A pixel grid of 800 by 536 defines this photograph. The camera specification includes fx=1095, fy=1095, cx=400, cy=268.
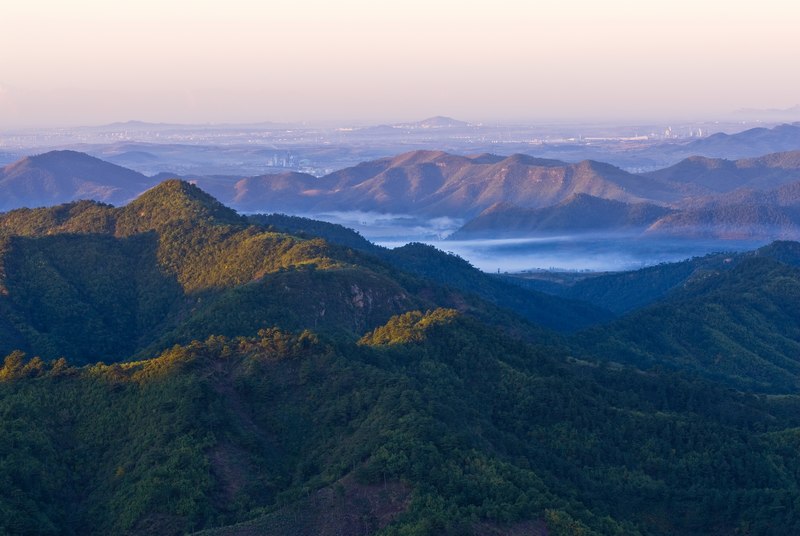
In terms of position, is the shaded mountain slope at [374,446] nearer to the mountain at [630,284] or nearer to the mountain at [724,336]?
the mountain at [724,336]

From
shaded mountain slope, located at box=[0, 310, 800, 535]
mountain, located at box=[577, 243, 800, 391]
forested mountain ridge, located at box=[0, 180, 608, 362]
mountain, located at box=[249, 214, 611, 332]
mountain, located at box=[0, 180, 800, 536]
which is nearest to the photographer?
shaded mountain slope, located at box=[0, 310, 800, 535]

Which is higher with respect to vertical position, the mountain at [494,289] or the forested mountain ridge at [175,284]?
the forested mountain ridge at [175,284]

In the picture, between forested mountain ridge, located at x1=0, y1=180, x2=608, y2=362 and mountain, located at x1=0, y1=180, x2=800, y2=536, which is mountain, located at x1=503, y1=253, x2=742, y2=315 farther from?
forested mountain ridge, located at x1=0, y1=180, x2=608, y2=362

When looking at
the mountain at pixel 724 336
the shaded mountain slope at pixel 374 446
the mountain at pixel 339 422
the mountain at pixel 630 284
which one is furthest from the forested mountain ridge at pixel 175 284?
the mountain at pixel 630 284

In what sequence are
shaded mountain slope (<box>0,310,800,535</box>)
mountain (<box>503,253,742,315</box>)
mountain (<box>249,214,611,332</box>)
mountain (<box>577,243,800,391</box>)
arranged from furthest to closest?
mountain (<box>503,253,742,315</box>)
mountain (<box>249,214,611,332</box>)
mountain (<box>577,243,800,391</box>)
shaded mountain slope (<box>0,310,800,535</box>)

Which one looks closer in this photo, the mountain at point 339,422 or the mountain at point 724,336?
the mountain at point 339,422

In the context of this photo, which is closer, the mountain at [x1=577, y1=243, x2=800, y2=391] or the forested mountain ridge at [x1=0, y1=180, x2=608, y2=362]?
the forested mountain ridge at [x1=0, y1=180, x2=608, y2=362]

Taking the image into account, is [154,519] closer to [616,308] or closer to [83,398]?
[83,398]

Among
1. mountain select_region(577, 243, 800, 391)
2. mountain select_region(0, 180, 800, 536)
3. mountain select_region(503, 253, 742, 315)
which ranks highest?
mountain select_region(0, 180, 800, 536)

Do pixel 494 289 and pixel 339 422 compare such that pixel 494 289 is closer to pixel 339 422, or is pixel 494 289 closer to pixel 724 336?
pixel 724 336

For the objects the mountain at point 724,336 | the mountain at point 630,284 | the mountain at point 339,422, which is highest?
the mountain at point 339,422

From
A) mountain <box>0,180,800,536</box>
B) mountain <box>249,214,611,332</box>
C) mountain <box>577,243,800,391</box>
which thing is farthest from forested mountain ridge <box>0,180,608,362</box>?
mountain <box>249,214,611,332</box>

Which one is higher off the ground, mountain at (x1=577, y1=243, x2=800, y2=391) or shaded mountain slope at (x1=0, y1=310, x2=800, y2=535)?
shaded mountain slope at (x1=0, y1=310, x2=800, y2=535)
